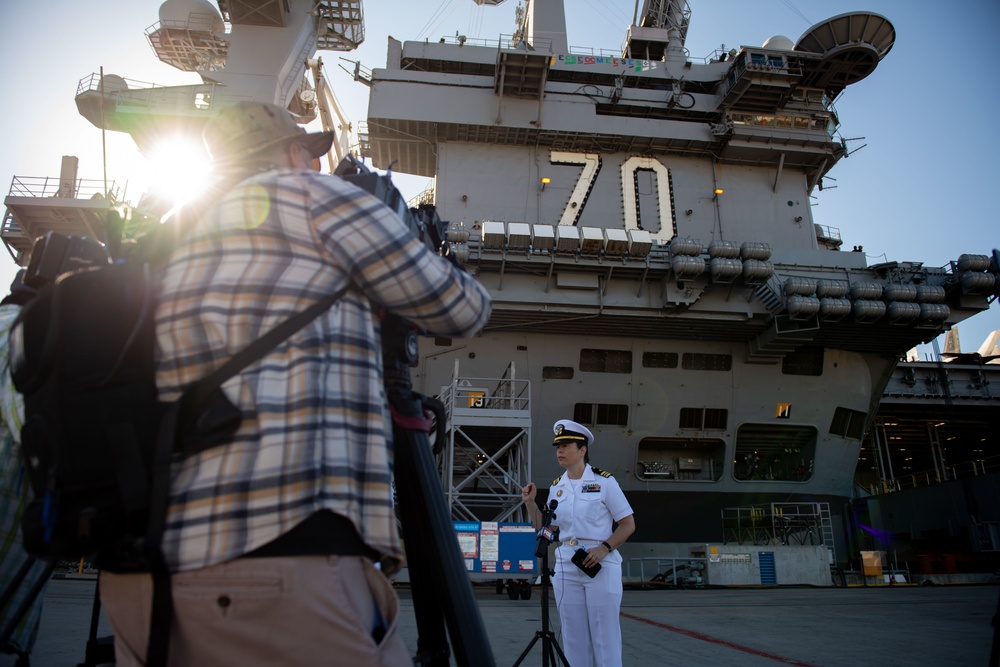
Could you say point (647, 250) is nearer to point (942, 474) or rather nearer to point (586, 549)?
point (586, 549)

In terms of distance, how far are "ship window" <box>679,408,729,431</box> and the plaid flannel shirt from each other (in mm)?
19954

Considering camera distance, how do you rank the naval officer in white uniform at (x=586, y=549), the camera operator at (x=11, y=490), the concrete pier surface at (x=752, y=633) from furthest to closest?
the concrete pier surface at (x=752, y=633) < the naval officer in white uniform at (x=586, y=549) < the camera operator at (x=11, y=490)

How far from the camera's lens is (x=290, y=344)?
4.62ft

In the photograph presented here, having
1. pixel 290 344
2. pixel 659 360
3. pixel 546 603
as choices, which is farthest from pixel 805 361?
pixel 290 344

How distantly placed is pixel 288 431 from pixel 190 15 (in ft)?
86.2

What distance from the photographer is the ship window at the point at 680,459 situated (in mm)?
20609

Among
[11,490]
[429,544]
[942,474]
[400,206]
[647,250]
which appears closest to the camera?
[429,544]

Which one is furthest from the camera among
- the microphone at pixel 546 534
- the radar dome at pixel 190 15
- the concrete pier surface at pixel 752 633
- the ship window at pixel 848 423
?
the radar dome at pixel 190 15

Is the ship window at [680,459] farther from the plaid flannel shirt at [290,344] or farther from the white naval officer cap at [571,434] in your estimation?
the plaid flannel shirt at [290,344]

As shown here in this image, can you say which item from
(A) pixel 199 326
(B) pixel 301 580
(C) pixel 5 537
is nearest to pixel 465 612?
(B) pixel 301 580

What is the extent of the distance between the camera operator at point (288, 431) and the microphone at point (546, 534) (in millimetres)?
3422

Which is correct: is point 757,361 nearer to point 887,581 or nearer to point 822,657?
point 887,581

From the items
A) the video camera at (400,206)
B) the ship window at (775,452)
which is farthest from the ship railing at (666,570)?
the video camera at (400,206)

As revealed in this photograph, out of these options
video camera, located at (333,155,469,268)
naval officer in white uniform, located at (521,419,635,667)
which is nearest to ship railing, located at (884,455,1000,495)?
naval officer in white uniform, located at (521,419,635,667)
